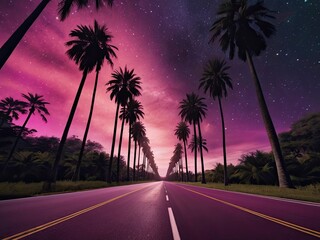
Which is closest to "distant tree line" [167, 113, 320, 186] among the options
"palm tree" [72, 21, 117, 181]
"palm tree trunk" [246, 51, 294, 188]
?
"palm tree trunk" [246, 51, 294, 188]

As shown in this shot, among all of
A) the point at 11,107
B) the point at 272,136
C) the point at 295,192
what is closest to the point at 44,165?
the point at 11,107

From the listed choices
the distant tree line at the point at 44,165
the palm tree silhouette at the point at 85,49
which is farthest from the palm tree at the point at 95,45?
the distant tree line at the point at 44,165

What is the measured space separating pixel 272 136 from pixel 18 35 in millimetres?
21506

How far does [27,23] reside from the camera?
11.8 metres

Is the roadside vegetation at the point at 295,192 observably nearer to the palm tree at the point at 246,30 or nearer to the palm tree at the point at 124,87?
the palm tree at the point at 246,30

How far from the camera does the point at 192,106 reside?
4181 cm

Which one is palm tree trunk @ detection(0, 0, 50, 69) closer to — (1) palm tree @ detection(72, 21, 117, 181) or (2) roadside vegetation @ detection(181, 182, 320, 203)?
(1) palm tree @ detection(72, 21, 117, 181)

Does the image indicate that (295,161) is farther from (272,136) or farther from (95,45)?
(95,45)

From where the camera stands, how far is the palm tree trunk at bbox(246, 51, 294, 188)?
1531cm

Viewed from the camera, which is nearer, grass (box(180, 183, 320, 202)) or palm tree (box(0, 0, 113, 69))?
grass (box(180, 183, 320, 202))

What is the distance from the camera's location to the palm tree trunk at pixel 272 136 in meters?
15.3

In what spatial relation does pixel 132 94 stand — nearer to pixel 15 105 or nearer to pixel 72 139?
pixel 15 105

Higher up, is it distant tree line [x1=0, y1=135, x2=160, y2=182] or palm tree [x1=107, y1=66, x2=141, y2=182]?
palm tree [x1=107, y1=66, x2=141, y2=182]

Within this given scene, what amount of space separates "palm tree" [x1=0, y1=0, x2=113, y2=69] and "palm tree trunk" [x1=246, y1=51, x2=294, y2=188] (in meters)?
18.0
